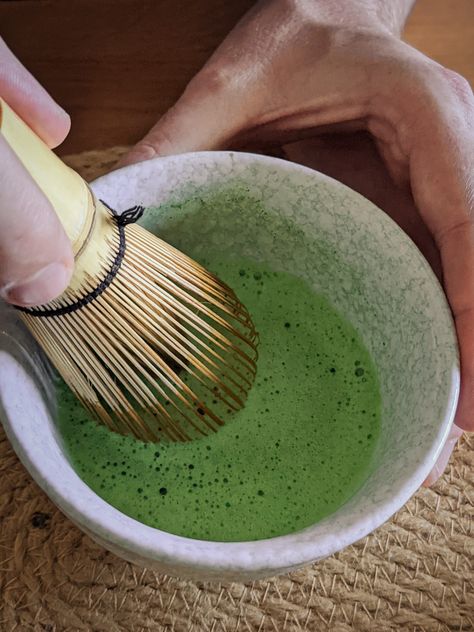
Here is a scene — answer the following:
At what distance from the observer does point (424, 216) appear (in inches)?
22.4

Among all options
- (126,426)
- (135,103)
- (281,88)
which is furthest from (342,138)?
(126,426)

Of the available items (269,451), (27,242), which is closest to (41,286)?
(27,242)

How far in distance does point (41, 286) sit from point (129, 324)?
0.10 metres

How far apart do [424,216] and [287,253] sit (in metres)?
0.11

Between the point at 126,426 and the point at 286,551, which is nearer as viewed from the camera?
the point at 286,551

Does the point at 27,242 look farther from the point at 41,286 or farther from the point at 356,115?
the point at 356,115

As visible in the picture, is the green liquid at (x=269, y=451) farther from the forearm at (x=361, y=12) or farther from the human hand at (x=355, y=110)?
the forearm at (x=361, y=12)

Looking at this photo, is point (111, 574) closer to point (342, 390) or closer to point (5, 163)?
point (342, 390)

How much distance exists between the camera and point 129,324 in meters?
0.48

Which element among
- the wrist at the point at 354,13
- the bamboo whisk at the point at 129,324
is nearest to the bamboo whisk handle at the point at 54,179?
the bamboo whisk at the point at 129,324

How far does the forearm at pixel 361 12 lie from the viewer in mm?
656

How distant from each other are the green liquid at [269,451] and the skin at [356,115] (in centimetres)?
8

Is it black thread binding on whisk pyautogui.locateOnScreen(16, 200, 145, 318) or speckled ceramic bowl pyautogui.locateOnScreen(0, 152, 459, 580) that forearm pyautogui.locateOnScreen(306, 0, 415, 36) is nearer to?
speckled ceramic bowl pyautogui.locateOnScreen(0, 152, 459, 580)

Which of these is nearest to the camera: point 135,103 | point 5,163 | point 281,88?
point 5,163
